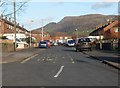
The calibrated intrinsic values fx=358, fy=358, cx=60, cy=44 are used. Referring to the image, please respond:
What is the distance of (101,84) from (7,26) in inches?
4312

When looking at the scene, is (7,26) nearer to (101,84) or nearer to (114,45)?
(114,45)

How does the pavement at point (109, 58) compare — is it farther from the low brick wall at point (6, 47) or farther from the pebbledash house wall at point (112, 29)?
the pebbledash house wall at point (112, 29)

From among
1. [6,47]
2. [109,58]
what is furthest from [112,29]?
[109,58]

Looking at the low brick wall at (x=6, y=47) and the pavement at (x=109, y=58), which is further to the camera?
the low brick wall at (x=6, y=47)

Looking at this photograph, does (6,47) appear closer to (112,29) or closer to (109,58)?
(109,58)

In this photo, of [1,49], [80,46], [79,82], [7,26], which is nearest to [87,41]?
[80,46]

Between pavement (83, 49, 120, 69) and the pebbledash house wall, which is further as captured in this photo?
the pebbledash house wall

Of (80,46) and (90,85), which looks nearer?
(90,85)

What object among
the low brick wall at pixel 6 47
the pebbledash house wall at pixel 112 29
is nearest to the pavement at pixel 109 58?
the low brick wall at pixel 6 47

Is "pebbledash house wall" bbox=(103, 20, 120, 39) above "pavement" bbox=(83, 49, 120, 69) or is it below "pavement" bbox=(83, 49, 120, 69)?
above

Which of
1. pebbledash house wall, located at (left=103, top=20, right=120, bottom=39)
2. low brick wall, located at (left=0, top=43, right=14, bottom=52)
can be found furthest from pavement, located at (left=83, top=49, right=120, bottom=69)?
pebbledash house wall, located at (left=103, top=20, right=120, bottom=39)

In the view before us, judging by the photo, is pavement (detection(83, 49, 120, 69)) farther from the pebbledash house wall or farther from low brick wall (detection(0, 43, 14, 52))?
the pebbledash house wall

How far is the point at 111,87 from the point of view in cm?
1225

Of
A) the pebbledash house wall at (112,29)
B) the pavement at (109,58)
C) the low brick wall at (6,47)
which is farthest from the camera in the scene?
the pebbledash house wall at (112,29)
